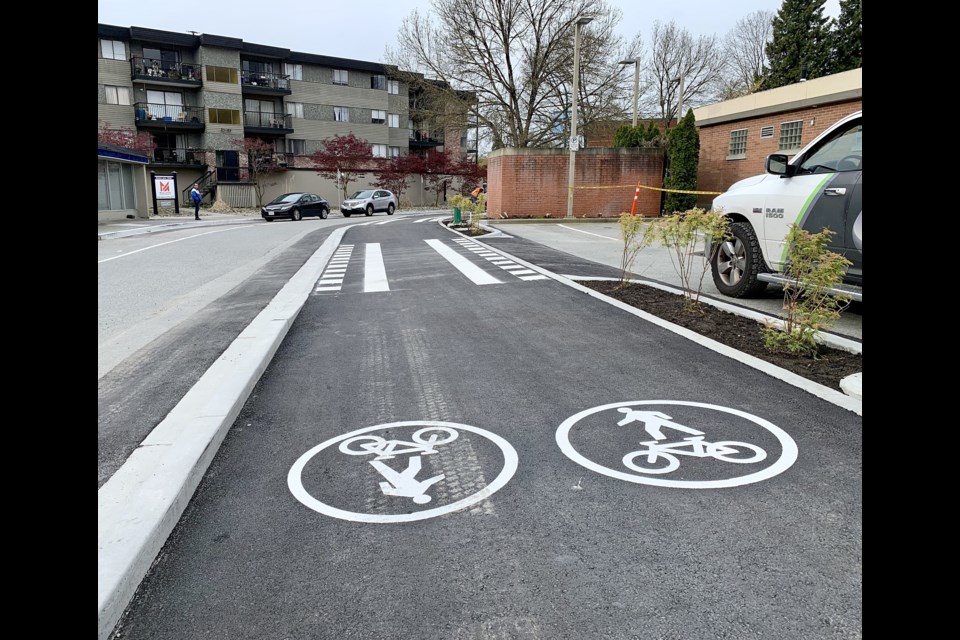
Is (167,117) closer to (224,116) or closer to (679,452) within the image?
(224,116)

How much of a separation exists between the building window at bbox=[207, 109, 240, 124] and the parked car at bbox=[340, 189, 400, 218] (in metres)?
17.8

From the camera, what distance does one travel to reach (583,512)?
10.1 ft

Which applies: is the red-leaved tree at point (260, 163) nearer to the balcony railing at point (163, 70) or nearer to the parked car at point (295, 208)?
the balcony railing at point (163, 70)

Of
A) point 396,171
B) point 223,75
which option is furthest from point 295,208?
point 223,75

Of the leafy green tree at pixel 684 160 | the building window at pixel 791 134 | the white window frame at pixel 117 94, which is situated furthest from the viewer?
the white window frame at pixel 117 94

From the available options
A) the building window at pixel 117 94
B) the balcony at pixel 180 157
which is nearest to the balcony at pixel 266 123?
the balcony at pixel 180 157

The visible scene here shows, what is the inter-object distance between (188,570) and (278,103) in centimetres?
6061

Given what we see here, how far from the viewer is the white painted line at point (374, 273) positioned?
1000 cm

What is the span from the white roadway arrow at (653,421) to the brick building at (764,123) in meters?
20.5

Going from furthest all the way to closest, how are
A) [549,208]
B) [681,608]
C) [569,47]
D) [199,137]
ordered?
[199,137] < [569,47] < [549,208] < [681,608]

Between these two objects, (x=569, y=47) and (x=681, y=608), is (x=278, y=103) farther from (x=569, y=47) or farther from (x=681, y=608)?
(x=681, y=608)

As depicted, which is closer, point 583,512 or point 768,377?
point 583,512
